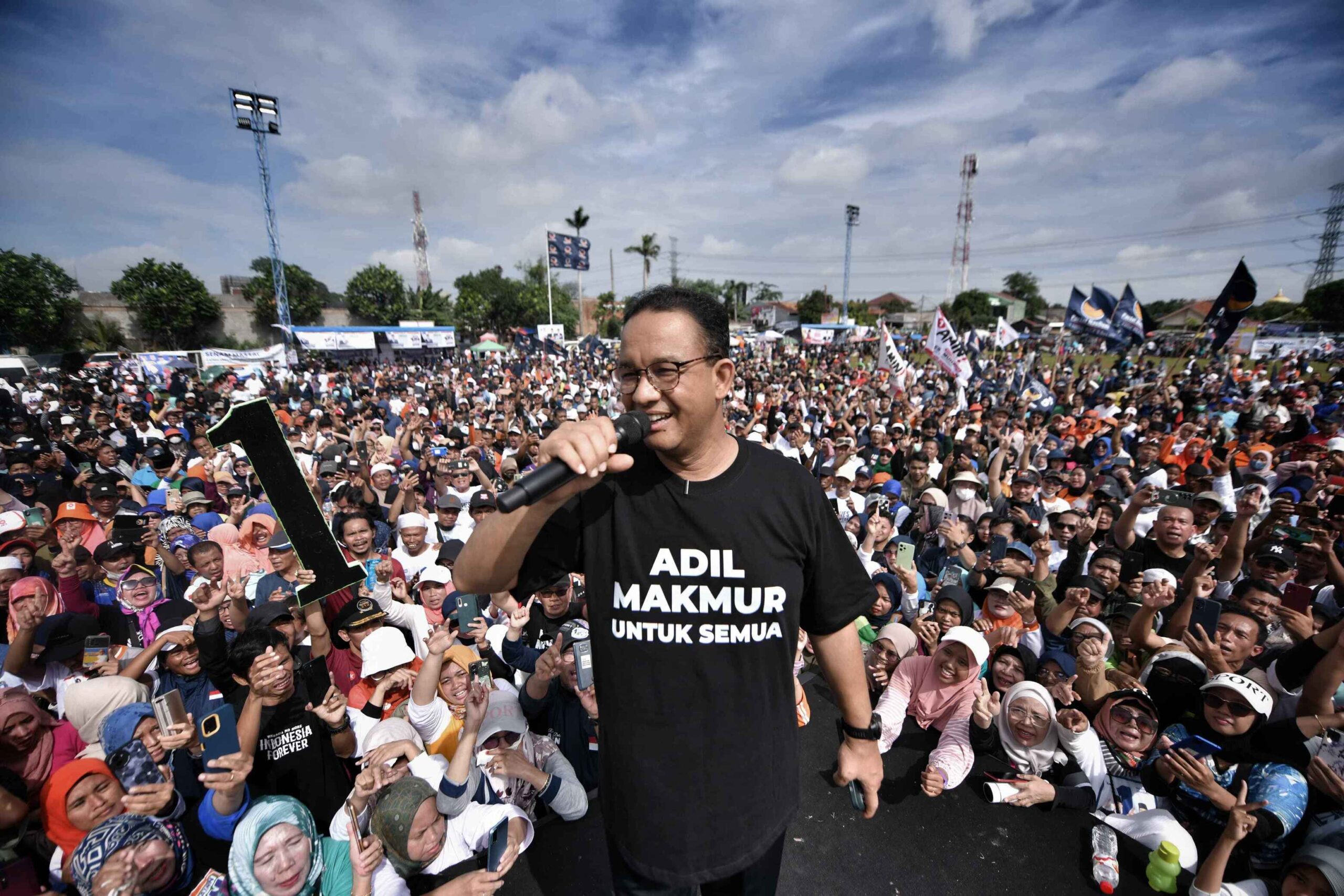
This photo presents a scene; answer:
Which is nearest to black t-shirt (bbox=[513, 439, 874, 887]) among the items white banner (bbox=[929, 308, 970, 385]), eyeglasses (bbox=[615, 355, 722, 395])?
eyeglasses (bbox=[615, 355, 722, 395])

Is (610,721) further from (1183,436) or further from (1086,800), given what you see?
(1183,436)

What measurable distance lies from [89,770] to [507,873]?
202 cm

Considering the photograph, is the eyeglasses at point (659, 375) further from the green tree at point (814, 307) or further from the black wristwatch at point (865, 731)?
the green tree at point (814, 307)

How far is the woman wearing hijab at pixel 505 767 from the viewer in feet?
9.15

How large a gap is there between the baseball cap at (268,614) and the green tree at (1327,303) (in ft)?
220

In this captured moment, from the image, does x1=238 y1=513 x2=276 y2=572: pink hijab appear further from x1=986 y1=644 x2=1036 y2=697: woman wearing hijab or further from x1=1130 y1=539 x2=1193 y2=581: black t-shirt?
x1=1130 y1=539 x2=1193 y2=581: black t-shirt

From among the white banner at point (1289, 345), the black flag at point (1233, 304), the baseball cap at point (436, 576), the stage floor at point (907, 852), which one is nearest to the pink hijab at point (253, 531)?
the baseball cap at point (436, 576)

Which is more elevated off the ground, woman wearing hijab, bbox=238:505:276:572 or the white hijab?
woman wearing hijab, bbox=238:505:276:572

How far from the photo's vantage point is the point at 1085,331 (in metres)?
15.1

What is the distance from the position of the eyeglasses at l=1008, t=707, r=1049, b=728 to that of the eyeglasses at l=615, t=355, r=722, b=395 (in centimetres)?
331

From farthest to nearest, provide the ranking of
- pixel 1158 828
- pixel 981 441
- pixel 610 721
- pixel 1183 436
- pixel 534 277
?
pixel 534 277 → pixel 981 441 → pixel 1183 436 → pixel 1158 828 → pixel 610 721

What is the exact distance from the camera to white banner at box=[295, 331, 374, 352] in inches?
1069

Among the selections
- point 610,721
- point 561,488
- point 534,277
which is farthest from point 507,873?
point 534,277

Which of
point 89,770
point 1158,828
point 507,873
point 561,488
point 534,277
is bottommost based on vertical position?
point 507,873
